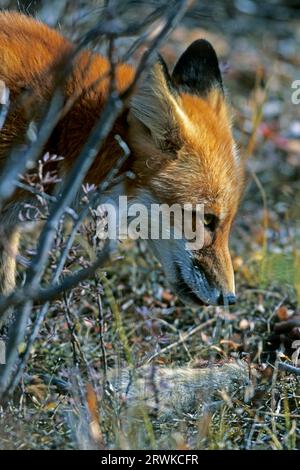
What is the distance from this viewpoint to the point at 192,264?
4.73m

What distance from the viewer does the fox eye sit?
4.69m

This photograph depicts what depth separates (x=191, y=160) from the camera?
461cm

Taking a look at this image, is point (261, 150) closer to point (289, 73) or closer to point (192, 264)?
point (289, 73)

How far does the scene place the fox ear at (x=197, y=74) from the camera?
5.01 meters

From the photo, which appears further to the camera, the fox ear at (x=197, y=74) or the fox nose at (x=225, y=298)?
the fox ear at (x=197, y=74)

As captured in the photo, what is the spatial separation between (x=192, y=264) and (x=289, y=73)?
5677 mm

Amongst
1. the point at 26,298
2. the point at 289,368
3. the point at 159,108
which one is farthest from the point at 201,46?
the point at 26,298

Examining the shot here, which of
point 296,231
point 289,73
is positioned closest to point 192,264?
point 296,231

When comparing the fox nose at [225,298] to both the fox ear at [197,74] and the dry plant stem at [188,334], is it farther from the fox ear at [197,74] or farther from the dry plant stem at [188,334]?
the fox ear at [197,74]

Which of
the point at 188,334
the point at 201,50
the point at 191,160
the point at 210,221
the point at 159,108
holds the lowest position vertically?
the point at 188,334

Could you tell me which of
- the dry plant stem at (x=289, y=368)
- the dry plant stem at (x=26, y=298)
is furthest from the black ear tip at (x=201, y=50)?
the dry plant stem at (x=26, y=298)

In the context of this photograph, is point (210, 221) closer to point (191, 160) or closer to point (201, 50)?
point (191, 160)

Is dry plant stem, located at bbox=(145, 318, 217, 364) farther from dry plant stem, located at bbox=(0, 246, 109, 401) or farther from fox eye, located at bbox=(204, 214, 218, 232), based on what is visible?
dry plant stem, located at bbox=(0, 246, 109, 401)

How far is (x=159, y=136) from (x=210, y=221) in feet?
1.94
